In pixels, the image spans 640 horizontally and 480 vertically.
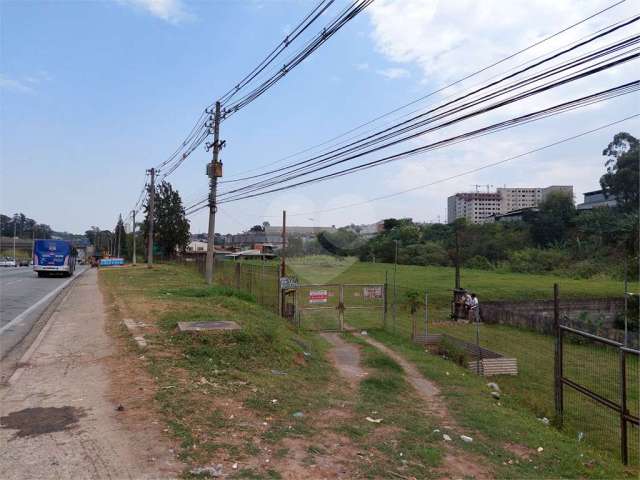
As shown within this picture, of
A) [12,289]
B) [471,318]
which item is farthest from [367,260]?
[12,289]

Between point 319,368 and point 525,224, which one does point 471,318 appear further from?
point 525,224

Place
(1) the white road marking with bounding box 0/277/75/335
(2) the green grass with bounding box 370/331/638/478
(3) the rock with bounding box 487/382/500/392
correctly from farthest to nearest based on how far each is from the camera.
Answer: (1) the white road marking with bounding box 0/277/75/335 → (3) the rock with bounding box 487/382/500/392 → (2) the green grass with bounding box 370/331/638/478

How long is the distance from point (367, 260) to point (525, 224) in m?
32.0

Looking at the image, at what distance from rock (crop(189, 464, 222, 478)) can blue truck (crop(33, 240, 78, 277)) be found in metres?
34.5

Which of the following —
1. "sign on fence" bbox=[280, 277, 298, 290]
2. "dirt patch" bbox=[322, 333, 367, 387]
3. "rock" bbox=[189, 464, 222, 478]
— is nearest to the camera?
"rock" bbox=[189, 464, 222, 478]

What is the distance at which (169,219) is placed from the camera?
202ft

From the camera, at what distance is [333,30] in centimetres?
928

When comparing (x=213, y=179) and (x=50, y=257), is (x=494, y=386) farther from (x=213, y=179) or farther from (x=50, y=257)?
(x=50, y=257)

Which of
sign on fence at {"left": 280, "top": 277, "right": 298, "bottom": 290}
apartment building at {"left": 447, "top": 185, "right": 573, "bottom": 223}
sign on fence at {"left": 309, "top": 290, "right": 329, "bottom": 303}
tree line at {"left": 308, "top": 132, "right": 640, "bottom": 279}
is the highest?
apartment building at {"left": 447, "top": 185, "right": 573, "bottom": 223}

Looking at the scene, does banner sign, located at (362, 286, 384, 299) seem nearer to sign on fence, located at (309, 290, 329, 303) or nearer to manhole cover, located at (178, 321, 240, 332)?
sign on fence, located at (309, 290, 329, 303)

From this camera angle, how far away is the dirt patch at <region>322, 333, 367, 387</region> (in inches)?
385

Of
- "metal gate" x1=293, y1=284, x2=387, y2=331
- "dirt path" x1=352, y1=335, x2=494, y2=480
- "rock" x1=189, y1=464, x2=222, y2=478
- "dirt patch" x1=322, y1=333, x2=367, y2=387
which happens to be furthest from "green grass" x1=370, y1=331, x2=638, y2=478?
"metal gate" x1=293, y1=284, x2=387, y2=331

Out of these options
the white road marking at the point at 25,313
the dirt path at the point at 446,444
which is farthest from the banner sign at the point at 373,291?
the white road marking at the point at 25,313

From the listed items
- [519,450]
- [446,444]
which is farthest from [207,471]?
[519,450]
